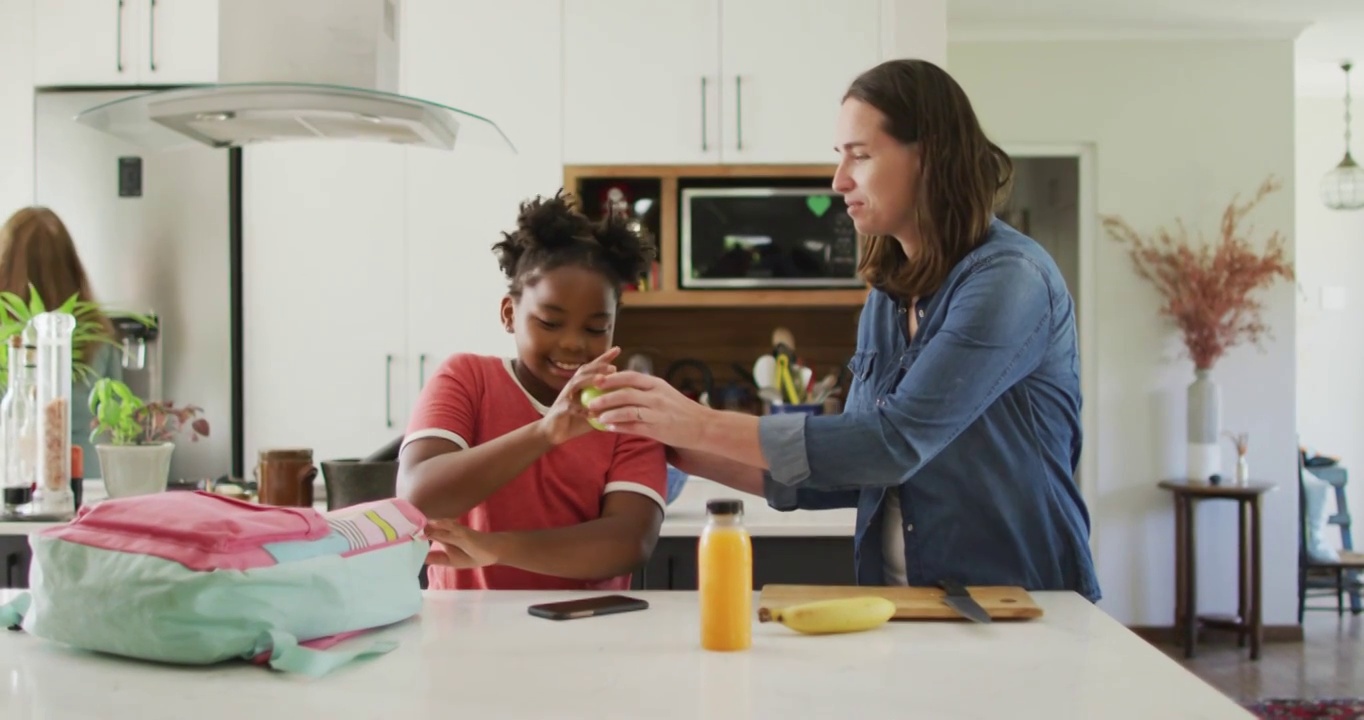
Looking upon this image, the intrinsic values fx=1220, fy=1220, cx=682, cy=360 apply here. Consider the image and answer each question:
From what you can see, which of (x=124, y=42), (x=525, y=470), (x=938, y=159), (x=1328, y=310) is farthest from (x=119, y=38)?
(x=1328, y=310)

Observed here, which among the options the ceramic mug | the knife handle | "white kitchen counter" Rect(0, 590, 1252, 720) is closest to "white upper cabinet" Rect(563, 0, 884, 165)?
the ceramic mug

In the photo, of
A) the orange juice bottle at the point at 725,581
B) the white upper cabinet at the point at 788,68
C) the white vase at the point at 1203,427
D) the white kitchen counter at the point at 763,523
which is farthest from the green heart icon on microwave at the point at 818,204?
the orange juice bottle at the point at 725,581

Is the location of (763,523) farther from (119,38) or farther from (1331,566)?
(1331,566)

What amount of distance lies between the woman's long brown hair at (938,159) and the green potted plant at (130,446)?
5.82 ft

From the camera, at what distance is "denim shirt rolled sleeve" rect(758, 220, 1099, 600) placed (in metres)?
1.39

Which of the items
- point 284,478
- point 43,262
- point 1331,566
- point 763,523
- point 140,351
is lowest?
point 1331,566

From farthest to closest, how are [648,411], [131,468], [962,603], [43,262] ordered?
[43,262] < [131,468] < [648,411] < [962,603]

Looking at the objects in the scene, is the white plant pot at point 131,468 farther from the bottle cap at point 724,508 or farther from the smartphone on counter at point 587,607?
the bottle cap at point 724,508

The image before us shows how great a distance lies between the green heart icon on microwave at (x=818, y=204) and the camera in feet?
11.5

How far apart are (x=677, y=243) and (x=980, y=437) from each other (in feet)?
7.13

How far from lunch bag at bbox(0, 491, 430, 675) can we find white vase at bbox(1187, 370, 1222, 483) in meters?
4.43

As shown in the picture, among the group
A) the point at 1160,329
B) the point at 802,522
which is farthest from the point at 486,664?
the point at 1160,329

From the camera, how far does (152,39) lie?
3457 millimetres

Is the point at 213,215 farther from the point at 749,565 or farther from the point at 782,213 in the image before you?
the point at 749,565
